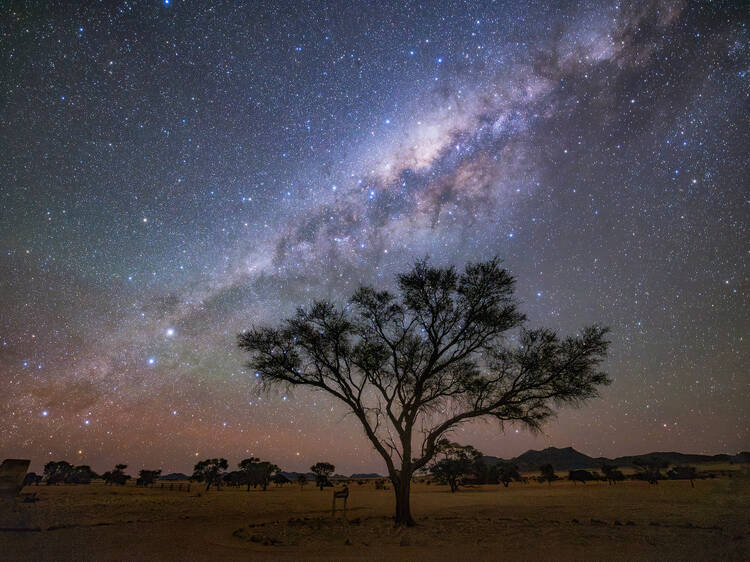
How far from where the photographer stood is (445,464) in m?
62.0

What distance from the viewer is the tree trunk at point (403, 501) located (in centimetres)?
1877

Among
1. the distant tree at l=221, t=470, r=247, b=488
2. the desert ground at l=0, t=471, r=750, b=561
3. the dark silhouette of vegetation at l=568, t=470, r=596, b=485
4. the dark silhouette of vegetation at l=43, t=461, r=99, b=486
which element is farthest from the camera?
the dark silhouette of vegetation at l=43, t=461, r=99, b=486

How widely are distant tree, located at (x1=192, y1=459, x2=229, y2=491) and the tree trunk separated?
9080 centimetres

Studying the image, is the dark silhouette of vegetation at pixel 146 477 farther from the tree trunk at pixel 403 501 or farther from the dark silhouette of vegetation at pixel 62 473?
the tree trunk at pixel 403 501

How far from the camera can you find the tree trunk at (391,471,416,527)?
61.6 feet

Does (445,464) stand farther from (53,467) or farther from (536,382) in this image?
(53,467)

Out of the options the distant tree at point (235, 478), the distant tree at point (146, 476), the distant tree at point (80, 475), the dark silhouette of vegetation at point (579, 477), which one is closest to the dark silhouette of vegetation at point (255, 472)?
the distant tree at point (235, 478)

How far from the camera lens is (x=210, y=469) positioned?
3716 inches

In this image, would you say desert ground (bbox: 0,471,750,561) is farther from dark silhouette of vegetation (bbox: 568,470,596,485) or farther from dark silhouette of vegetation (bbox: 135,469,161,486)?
dark silhouette of vegetation (bbox: 135,469,161,486)

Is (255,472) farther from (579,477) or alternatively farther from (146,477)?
(579,477)

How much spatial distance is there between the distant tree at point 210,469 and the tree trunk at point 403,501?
298 ft

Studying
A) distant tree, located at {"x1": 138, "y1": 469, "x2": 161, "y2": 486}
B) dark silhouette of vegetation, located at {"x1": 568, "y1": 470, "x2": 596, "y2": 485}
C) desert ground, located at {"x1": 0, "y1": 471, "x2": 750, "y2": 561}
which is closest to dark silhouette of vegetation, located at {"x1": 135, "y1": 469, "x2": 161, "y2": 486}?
distant tree, located at {"x1": 138, "y1": 469, "x2": 161, "y2": 486}

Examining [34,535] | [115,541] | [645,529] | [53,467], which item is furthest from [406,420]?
[53,467]

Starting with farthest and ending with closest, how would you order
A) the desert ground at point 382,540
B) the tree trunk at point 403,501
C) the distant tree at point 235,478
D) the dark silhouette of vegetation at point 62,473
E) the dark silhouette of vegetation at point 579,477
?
1. the dark silhouette of vegetation at point 62,473
2. the distant tree at point 235,478
3. the dark silhouette of vegetation at point 579,477
4. the tree trunk at point 403,501
5. the desert ground at point 382,540
